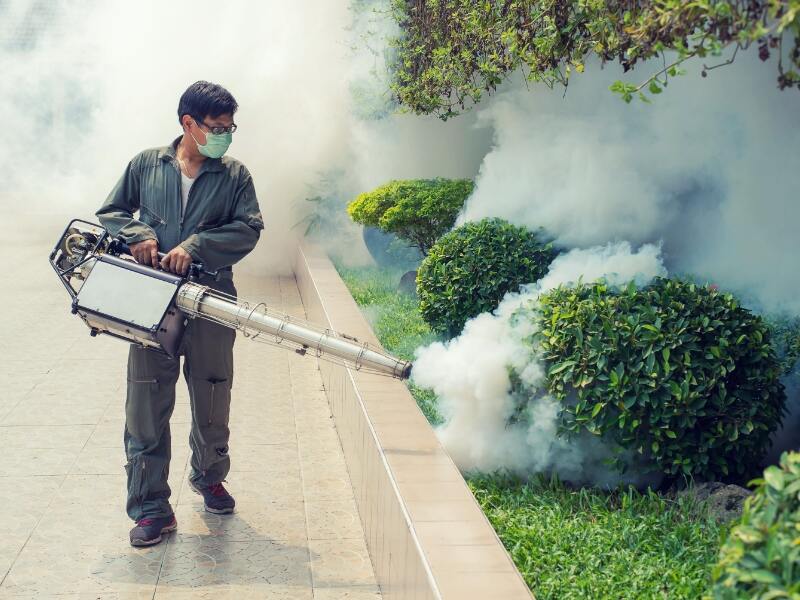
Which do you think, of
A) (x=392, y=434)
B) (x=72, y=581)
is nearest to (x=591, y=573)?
(x=392, y=434)

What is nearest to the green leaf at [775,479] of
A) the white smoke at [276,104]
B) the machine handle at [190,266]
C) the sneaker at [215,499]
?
the machine handle at [190,266]

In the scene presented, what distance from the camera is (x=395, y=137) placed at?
37.7ft

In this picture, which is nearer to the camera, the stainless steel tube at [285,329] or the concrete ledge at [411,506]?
the concrete ledge at [411,506]

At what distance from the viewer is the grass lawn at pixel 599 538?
3807mm

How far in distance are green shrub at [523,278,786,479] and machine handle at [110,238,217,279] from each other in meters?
1.51

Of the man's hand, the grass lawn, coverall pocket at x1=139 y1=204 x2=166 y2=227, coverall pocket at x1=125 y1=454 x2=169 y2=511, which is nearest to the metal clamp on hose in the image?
the man's hand

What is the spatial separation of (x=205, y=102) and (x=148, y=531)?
1.83 metres

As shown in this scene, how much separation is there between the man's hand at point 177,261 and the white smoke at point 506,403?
1408 millimetres

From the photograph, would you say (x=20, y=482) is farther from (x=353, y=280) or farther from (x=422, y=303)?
(x=353, y=280)

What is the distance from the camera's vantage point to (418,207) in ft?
29.0

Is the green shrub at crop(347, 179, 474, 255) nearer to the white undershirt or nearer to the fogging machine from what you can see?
the white undershirt

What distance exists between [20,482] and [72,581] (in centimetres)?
118

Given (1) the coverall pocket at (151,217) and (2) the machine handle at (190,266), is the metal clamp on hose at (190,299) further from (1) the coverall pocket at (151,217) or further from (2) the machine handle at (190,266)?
(1) the coverall pocket at (151,217)

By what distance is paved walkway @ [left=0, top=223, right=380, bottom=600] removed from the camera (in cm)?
432
